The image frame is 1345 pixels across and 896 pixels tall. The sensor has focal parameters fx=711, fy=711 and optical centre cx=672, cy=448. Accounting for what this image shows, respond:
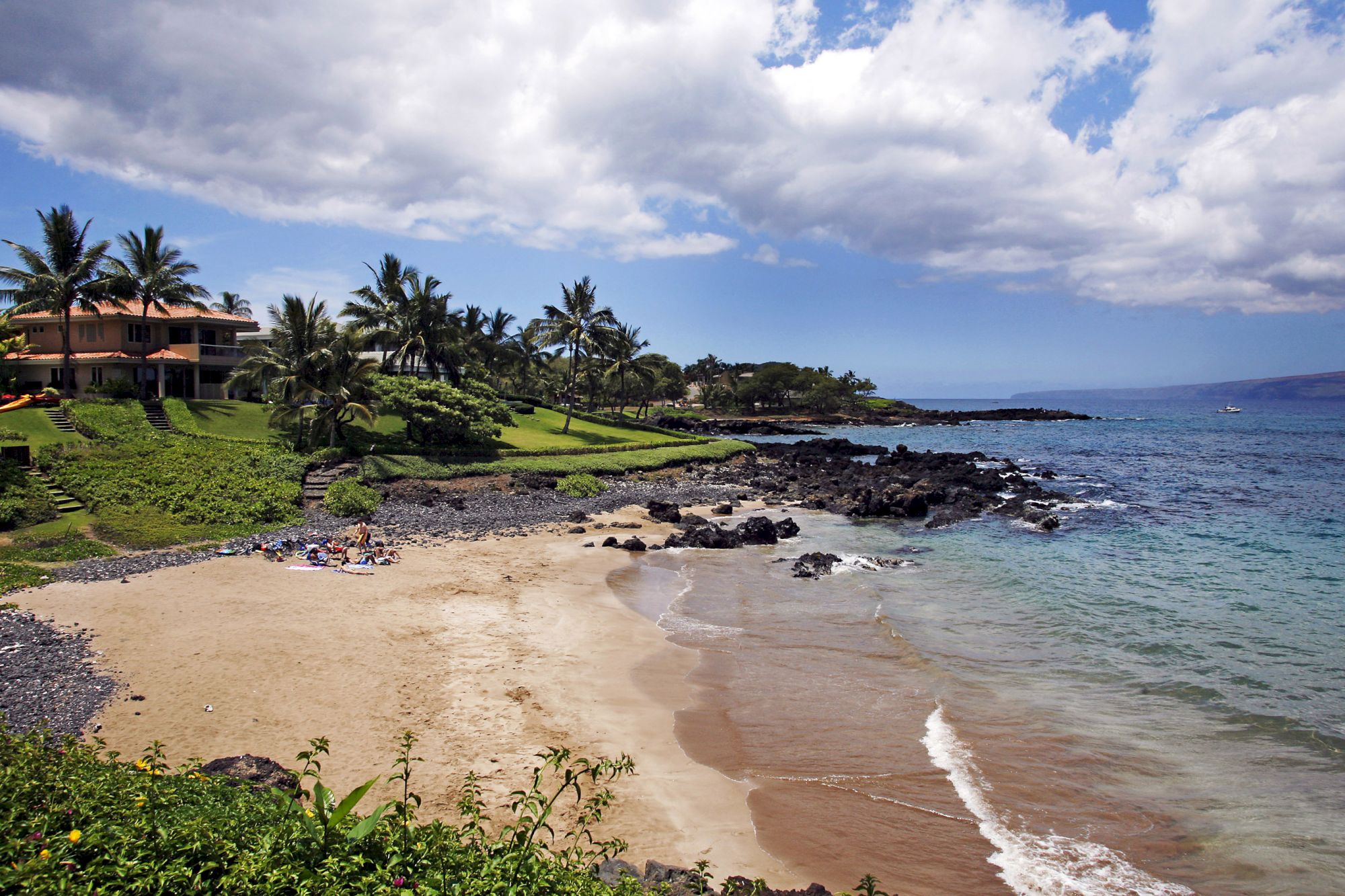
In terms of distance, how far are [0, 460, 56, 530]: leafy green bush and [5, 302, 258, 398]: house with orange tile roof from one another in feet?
56.7

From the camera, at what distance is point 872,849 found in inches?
359

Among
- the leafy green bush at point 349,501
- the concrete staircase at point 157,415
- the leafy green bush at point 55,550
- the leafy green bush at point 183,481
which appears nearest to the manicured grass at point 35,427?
the leafy green bush at point 183,481

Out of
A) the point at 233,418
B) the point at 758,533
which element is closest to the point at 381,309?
the point at 233,418

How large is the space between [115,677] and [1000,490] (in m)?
42.0

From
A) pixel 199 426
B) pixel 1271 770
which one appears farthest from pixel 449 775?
pixel 199 426

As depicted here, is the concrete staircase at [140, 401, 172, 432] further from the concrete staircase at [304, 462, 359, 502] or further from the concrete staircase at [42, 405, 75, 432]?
the concrete staircase at [304, 462, 359, 502]

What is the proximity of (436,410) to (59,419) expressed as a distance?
16.0 meters

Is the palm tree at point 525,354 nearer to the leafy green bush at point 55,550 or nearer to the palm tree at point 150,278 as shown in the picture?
the palm tree at point 150,278

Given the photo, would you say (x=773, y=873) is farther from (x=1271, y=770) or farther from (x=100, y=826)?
(x=1271, y=770)

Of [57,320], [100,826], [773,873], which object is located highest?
[57,320]

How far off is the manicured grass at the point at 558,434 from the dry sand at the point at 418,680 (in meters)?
23.8

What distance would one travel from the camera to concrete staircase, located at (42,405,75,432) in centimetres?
3092

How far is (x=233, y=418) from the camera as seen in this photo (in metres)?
38.2

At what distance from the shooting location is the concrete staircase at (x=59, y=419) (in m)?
30.9
